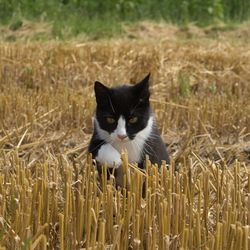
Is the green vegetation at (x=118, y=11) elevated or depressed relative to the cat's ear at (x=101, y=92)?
depressed

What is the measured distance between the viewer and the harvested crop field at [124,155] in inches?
85.4

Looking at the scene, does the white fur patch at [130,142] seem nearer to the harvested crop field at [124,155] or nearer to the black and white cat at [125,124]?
the black and white cat at [125,124]

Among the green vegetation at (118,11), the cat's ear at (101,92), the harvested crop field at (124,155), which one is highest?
the cat's ear at (101,92)

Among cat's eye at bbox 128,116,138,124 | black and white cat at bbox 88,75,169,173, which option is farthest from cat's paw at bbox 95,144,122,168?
cat's eye at bbox 128,116,138,124

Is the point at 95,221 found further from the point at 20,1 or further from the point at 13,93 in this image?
the point at 20,1

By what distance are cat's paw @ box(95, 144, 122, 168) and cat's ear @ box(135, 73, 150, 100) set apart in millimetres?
289

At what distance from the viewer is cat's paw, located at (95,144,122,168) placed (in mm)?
3094

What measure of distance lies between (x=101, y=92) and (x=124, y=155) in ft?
2.25

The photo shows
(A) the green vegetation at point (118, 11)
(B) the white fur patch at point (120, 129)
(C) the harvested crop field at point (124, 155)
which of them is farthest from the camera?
(A) the green vegetation at point (118, 11)

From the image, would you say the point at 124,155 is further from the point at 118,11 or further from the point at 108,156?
the point at 118,11

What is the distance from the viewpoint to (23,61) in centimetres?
677

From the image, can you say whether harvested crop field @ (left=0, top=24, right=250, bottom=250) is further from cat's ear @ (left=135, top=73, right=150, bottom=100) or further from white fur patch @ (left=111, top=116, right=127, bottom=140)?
cat's ear @ (left=135, top=73, right=150, bottom=100)

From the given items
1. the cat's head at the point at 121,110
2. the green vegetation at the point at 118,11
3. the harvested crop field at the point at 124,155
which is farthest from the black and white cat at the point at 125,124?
the green vegetation at the point at 118,11

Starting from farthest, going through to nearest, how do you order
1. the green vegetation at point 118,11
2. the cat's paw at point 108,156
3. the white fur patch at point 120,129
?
the green vegetation at point 118,11, the white fur patch at point 120,129, the cat's paw at point 108,156
